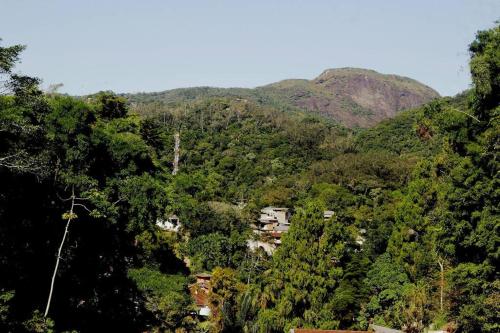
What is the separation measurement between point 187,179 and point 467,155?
48.6m

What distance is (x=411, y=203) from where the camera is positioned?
1318 inches

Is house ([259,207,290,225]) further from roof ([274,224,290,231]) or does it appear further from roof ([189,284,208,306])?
roof ([189,284,208,306])

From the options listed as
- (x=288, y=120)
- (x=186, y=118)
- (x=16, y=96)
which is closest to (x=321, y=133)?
(x=288, y=120)

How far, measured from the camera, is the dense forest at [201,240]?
16.0 metres

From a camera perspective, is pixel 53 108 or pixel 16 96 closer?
pixel 16 96

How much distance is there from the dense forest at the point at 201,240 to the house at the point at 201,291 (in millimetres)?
628

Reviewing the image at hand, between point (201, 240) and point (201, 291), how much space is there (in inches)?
259

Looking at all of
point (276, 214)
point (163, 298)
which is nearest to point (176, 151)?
point (276, 214)

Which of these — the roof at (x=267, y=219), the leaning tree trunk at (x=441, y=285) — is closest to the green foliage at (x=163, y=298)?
the leaning tree trunk at (x=441, y=285)

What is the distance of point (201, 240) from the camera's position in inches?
1905

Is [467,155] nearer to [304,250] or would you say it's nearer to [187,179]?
[304,250]

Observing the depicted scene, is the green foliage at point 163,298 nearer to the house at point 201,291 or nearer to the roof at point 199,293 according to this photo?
the house at point 201,291

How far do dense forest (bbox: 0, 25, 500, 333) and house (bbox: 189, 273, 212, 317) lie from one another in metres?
0.63

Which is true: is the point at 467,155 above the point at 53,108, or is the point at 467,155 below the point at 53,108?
below
